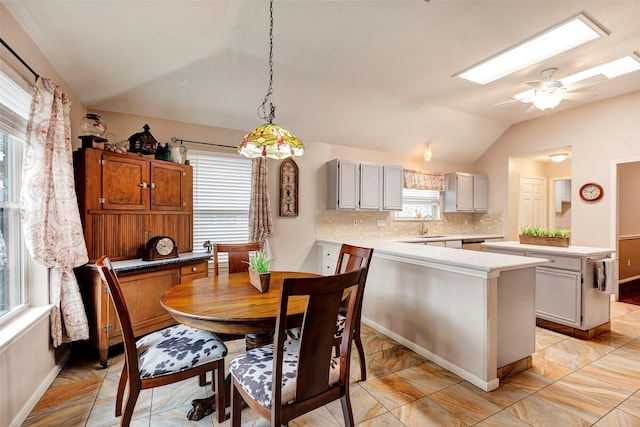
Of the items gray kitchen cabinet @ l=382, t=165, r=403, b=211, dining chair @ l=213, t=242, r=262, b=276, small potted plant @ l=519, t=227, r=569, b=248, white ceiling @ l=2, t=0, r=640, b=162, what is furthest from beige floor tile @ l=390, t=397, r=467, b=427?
gray kitchen cabinet @ l=382, t=165, r=403, b=211

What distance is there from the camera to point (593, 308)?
301 centimetres

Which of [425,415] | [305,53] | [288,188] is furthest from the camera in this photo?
[288,188]

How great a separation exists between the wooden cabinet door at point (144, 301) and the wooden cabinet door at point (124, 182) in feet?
2.23

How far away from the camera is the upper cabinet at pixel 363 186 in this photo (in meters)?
4.31

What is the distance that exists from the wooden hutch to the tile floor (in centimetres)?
40

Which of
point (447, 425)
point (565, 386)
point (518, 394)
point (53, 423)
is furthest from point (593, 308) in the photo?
point (53, 423)

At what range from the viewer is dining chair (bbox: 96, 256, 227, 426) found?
1492 millimetres

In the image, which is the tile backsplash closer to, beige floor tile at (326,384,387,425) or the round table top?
the round table top

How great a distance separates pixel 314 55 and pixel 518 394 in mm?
3308

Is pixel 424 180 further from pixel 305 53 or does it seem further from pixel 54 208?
pixel 54 208

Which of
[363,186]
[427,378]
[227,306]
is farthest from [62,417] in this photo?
[363,186]

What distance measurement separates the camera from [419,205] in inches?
219

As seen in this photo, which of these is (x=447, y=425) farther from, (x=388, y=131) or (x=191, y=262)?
(x=388, y=131)

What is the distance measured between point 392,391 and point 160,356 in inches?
61.2
